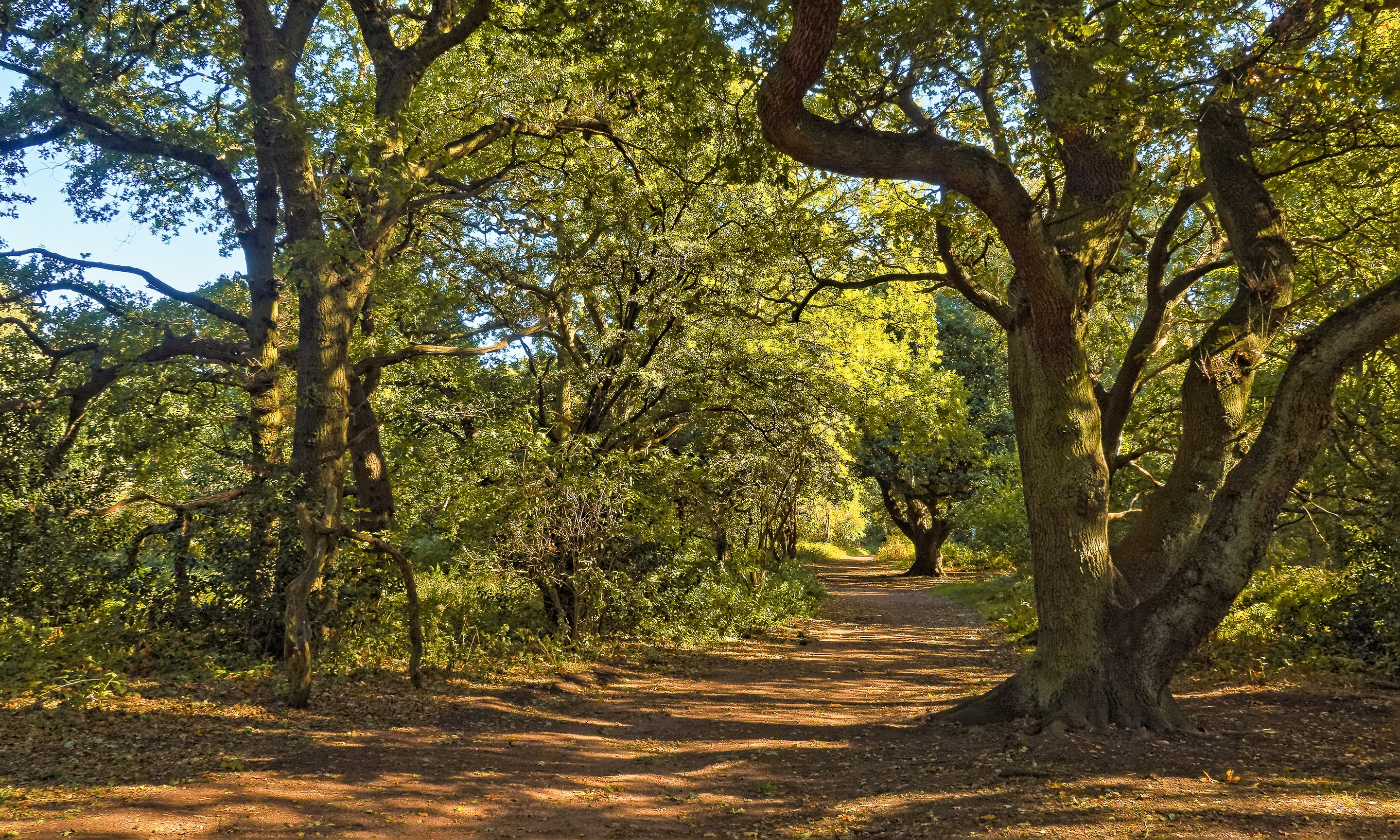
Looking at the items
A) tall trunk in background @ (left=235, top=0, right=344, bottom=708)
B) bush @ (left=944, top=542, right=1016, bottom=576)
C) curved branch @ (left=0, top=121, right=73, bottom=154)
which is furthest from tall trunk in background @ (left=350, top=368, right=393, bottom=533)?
bush @ (left=944, top=542, right=1016, bottom=576)

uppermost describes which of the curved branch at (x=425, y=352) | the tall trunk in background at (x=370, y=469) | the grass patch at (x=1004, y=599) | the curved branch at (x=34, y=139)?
the curved branch at (x=34, y=139)

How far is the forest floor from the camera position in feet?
15.9

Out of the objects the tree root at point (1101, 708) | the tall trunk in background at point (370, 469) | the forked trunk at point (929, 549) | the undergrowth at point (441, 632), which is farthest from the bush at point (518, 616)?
the forked trunk at point (929, 549)

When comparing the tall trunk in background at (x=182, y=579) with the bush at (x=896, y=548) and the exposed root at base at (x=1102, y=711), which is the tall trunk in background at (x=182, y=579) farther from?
the bush at (x=896, y=548)

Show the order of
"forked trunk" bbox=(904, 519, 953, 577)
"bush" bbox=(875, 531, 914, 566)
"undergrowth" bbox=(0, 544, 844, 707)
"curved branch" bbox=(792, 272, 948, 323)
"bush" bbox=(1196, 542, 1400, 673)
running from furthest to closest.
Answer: "bush" bbox=(875, 531, 914, 566) < "forked trunk" bbox=(904, 519, 953, 577) < "curved branch" bbox=(792, 272, 948, 323) < "bush" bbox=(1196, 542, 1400, 673) < "undergrowth" bbox=(0, 544, 844, 707)

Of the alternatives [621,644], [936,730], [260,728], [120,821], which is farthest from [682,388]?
[120,821]

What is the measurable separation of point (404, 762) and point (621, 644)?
22.3 feet

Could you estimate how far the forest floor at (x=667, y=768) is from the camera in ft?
15.9

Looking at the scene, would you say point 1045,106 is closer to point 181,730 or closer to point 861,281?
point 861,281

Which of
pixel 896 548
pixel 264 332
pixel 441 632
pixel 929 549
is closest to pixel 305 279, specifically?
pixel 264 332

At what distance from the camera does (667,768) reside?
7.07 m

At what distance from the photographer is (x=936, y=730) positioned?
7.71 meters

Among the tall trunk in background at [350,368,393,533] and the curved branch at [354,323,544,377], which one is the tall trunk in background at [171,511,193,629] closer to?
the curved branch at [354,323,544,377]

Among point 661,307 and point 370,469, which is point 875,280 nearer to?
point 661,307
